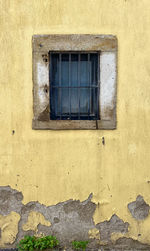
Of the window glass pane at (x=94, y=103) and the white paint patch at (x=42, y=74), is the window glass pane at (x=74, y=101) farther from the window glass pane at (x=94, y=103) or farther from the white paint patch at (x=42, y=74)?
the white paint patch at (x=42, y=74)

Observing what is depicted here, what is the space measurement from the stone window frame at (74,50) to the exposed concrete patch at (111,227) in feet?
4.15

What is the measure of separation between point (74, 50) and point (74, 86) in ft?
1.55

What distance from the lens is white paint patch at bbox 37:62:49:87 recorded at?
3.42 meters

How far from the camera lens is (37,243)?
3418 millimetres

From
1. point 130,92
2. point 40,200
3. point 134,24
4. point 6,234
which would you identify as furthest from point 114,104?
point 6,234


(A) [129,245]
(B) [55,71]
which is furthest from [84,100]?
(A) [129,245]

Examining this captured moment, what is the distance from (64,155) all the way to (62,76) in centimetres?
107

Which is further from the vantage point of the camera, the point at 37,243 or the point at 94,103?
the point at 94,103

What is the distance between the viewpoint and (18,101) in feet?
11.4

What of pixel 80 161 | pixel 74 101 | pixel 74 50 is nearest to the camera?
pixel 74 50

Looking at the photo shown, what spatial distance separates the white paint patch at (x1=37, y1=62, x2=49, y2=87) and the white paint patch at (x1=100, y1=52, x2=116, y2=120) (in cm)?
73

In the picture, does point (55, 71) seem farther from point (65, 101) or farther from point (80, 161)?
point (80, 161)

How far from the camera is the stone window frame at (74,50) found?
3391mm

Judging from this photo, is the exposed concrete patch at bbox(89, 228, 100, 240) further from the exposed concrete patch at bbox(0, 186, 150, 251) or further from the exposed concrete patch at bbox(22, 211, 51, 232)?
the exposed concrete patch at bbox(22, 211, 51, 232)
